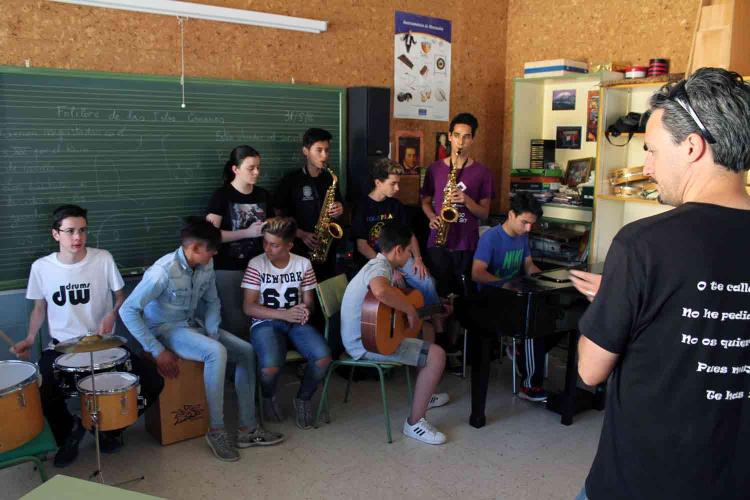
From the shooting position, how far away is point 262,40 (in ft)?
14.0

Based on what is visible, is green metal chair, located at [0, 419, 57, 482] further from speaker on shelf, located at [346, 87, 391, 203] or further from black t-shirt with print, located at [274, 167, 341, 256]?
speaker on shelf, located at [346, 87, 391, 203]

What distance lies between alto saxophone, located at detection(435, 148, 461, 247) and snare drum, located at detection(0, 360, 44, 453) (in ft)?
8.65

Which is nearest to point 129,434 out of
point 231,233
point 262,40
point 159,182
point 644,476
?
point 231,233

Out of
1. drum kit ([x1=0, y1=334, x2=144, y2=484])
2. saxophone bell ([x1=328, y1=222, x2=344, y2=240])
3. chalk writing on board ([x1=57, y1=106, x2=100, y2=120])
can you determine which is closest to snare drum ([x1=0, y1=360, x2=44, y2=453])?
drum kit ([x1=0, y1=334, x2=144, y2=484])

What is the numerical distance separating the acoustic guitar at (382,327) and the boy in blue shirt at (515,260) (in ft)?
1.91

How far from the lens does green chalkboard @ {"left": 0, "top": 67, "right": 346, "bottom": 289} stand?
3492 millimetres

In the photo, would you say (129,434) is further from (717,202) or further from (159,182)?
(717,202)

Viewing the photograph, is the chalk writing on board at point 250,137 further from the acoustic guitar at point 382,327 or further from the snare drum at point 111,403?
the snare drum at point 111,403

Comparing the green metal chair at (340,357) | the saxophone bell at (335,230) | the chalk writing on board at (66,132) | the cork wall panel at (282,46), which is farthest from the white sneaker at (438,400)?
the chalk writing on board at (66,132)

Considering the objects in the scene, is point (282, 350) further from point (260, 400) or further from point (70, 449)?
point (70, 449)

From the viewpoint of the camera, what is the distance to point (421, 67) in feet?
16.8

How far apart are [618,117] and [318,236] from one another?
2.28 meters

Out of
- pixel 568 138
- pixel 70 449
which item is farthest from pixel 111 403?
pixel 568 138

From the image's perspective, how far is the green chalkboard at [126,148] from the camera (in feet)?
11.5
